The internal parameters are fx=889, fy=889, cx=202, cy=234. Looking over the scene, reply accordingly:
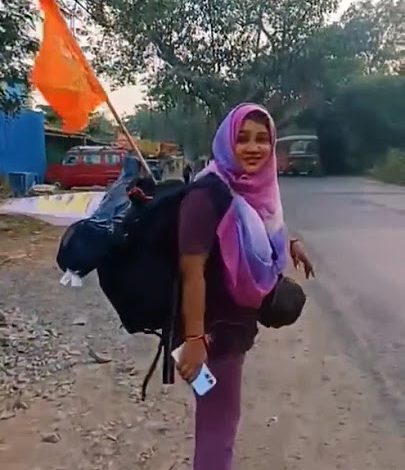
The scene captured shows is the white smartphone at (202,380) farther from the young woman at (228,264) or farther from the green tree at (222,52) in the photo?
the green tree at (222,52)

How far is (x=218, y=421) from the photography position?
10.2 ft

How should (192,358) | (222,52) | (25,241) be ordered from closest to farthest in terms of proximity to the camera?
(192,358) → (25,241) → (222,52)

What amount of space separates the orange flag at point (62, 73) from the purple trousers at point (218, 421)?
134cm

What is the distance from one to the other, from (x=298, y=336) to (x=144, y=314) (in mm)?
3981

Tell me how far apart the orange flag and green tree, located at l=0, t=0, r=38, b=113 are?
5.13 meters

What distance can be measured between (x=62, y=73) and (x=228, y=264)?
130 centimetres

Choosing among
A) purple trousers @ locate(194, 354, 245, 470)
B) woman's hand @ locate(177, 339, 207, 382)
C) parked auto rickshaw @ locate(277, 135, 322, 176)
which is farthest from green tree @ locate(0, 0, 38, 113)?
parked auto rickshaw @ locate(277, 135, 322, 176)

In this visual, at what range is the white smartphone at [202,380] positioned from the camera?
9.23 feet

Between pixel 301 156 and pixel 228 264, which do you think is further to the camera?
pixel 301 156

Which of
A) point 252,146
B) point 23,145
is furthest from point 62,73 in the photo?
point 23,145

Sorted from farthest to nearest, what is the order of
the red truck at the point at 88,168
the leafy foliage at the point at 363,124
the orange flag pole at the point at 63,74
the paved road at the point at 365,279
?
the leafy foliage at the point at 363,124 < the red truck at the point at 88,168 < the paved road at the point at 365,279 < the orange flag pole at the point at 63,74

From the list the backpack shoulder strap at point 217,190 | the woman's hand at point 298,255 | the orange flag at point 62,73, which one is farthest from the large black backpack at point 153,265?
the orange flag at point 62,73

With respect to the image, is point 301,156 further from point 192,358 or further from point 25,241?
point 192,358

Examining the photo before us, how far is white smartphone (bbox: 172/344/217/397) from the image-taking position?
281 cm
